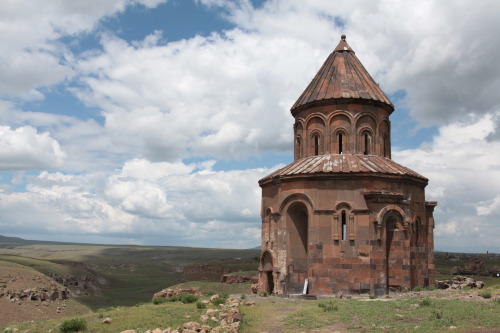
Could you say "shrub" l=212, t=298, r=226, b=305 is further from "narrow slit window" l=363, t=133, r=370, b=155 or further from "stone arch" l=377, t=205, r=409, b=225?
"narrow slit window" l=363, t=133, r=370, b=155

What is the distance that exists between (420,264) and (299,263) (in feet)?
14.3

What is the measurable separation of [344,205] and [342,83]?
510cm

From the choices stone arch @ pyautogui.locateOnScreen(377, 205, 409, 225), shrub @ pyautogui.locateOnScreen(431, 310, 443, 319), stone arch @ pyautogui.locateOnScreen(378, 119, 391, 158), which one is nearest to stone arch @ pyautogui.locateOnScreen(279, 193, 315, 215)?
stone arch @ pyautogui.locateOnScreen(377, 205, 409, 225)

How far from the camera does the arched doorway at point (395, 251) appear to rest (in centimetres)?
1647

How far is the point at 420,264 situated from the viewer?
17.6 m

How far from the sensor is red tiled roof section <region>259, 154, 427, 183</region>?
661 inches

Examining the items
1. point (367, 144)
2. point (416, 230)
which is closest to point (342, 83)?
point (367, 144)

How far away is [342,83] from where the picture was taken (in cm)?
1900

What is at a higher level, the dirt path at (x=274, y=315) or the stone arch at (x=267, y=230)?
the stone arch at (x=267, y=230)

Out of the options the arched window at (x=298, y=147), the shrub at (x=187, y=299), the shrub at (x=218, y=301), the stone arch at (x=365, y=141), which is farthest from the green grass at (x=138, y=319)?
the stone arch at (x=365, y=141)

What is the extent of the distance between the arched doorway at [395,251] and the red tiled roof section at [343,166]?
1575mm

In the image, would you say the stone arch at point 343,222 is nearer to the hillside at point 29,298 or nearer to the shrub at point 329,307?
the shrub at point 329,307

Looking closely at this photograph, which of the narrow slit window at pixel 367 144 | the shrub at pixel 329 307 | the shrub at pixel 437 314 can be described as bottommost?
the shrub at pixel 329 307

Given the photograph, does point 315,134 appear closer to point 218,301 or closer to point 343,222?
point 343,222
